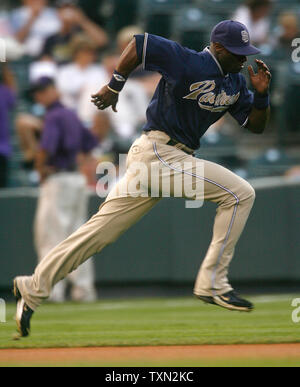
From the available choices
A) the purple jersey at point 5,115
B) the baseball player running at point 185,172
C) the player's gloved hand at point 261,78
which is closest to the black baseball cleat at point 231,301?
the baseball player running at point 185,172

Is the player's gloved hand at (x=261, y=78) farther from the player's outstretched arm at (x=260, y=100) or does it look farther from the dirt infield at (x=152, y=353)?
the dirt infield at (x=152, y=353)

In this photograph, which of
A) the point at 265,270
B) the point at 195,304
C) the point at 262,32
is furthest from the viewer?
the point at 262,32

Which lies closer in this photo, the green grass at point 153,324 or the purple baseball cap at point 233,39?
the purple baseball cap at point 233,39

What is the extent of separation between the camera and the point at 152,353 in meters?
5.57

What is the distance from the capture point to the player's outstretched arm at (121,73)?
5570 mm

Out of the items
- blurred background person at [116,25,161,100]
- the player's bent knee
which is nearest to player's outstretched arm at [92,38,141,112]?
the player's bent knee

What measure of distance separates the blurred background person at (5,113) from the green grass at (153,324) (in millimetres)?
1654

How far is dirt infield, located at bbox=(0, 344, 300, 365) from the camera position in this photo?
538cm

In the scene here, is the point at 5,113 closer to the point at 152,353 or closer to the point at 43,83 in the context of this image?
the point at 43,83

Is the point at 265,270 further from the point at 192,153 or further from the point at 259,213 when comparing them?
the point at 192,153

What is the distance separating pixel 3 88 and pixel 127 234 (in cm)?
213

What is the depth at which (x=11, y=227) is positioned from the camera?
31.9 feet

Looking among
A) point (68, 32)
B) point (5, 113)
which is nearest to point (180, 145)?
point (5, 113)

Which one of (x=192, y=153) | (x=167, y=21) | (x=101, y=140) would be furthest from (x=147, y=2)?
(x=192, y=153)
